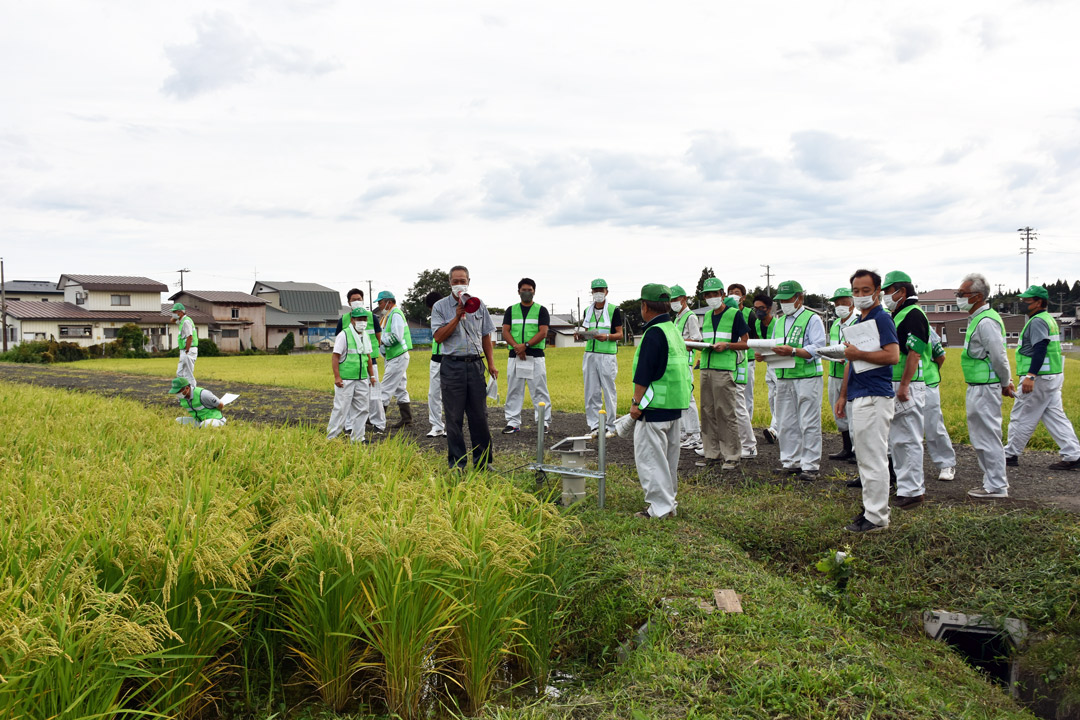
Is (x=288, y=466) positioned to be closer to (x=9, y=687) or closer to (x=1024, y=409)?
(x=9, y=687)

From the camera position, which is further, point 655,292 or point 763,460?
point 763,460

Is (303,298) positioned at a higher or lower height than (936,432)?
higher

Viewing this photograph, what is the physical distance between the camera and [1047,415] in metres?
7.97

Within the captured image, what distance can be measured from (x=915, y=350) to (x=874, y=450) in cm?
127

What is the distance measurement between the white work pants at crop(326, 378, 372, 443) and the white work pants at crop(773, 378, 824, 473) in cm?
508

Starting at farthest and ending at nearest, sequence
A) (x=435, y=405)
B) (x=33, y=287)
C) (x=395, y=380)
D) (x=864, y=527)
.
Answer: (x=33, y=287) < (x=395, y=380) < (x=435, y=405) < (x=864, y=527)

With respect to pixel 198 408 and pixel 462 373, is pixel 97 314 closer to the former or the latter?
pixel 198 408

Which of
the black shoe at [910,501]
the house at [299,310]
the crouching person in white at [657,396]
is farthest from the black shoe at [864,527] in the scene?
the house at [299,310]

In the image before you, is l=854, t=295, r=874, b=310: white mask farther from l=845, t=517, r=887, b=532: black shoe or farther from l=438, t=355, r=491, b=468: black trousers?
l=438, t=355, r=491, b=468: black trousers

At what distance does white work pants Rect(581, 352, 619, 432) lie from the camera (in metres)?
10.1

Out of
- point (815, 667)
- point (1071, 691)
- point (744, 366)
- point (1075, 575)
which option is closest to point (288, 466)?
point (815, 667)

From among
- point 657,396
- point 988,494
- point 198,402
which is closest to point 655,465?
point 657,396

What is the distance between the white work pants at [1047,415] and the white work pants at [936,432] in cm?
125

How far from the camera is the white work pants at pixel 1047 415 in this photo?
25.6 ft
